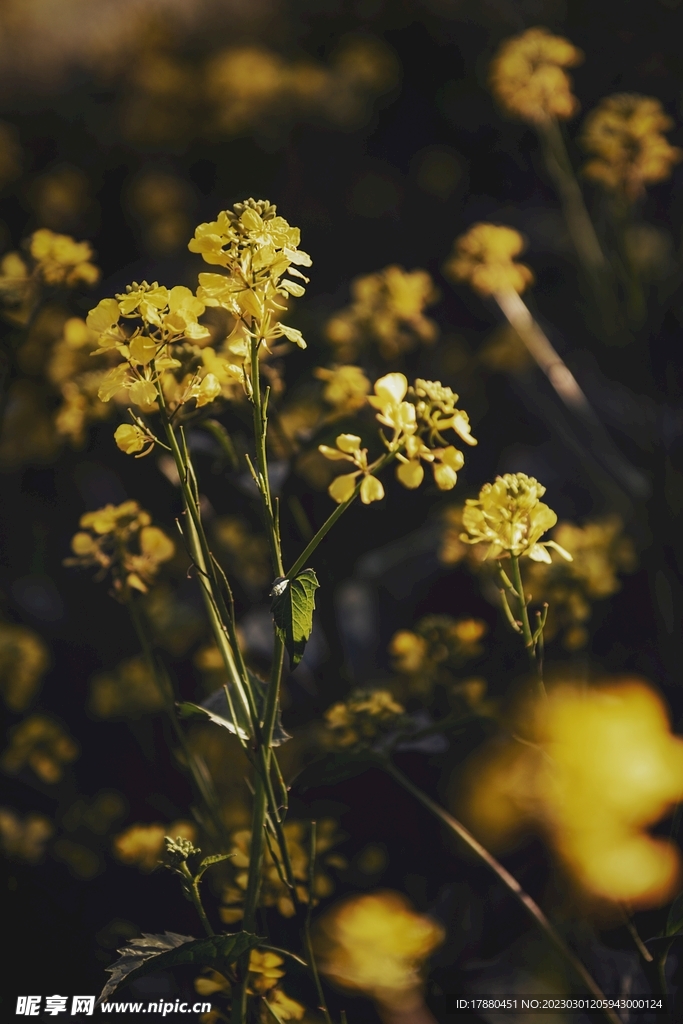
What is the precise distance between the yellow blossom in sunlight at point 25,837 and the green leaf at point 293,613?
23.2 inches

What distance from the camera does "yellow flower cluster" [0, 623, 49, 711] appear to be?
3.05 ft

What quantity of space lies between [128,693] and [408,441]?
606 millimetres

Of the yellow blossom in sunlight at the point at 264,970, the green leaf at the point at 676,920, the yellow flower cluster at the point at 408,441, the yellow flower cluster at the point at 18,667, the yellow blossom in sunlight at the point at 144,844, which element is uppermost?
the yellow flower cluster at the point at 408,441

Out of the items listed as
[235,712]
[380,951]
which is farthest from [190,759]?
[380,951]

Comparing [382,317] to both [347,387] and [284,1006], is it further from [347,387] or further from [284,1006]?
[284,1006]

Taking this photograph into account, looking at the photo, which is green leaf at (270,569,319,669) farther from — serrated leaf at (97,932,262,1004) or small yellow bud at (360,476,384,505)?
serrated leaf at (97,932,262,1004)

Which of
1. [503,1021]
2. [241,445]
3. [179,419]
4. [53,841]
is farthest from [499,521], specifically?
[53,841]

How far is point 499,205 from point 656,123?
0.60 m

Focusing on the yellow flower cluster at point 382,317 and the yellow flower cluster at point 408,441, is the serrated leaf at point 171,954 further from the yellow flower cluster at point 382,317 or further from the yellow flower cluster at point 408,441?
the yellow flower cluster at point 382,317

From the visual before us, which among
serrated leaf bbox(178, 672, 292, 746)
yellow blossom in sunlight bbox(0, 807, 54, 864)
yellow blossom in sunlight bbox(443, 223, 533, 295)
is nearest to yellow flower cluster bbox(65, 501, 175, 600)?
serrated leaf bbox(178, 672, 292, 746)

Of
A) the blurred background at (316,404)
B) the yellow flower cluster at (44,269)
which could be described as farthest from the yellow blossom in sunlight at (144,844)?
the yellow flower cluster at (44,269)

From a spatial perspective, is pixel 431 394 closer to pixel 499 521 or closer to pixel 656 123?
pixel 499 521

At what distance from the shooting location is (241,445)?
2.42 ft

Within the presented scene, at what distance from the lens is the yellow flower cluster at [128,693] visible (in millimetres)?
891
